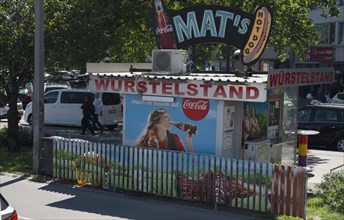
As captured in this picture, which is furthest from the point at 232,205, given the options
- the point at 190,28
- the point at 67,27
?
the point at 67,27

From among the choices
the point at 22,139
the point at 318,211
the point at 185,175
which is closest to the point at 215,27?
the point at 185,175

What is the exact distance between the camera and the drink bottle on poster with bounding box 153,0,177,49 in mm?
12000

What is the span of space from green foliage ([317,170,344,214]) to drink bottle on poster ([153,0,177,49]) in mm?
4265

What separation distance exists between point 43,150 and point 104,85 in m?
2.40

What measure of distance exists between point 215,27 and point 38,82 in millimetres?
4131

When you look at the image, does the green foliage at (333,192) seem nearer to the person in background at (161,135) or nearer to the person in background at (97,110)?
the person in background at (161,135)

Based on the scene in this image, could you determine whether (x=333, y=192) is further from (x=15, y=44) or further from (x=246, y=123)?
(x=15, y=44)

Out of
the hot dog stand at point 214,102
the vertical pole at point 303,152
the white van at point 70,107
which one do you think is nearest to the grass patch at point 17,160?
the hot dog stand at point 214,102

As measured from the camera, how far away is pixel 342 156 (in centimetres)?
1709

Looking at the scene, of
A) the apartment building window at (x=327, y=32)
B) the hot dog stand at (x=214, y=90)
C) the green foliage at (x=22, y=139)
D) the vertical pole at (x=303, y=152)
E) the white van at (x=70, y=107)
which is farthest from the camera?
the apartment building window at (x=327, y=32)

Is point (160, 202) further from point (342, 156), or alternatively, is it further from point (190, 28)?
point (342, 156)

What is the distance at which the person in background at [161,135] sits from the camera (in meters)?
10.7

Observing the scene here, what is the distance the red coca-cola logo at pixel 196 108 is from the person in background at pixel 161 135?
0.35m

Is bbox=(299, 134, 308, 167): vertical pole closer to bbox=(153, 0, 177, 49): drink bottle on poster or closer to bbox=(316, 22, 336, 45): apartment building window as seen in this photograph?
bbox=(153, 0, 177, 49): drink bottle on poster
